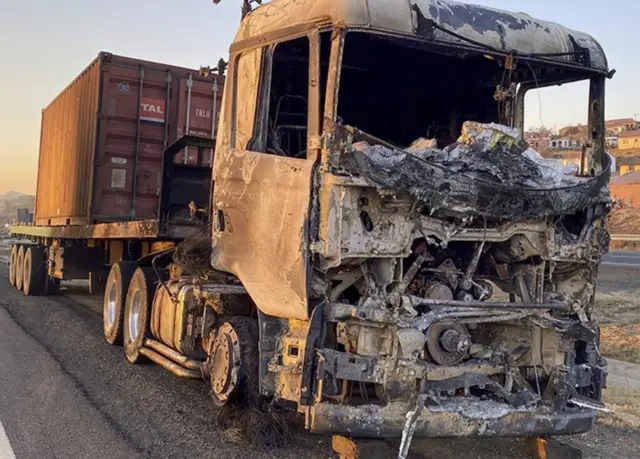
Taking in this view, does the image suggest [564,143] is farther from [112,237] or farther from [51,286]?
[51,286]

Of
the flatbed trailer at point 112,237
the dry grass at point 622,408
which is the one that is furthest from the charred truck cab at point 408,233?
the flatbed trailer at point 112,237

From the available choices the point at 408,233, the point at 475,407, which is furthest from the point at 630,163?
the point at 408,233

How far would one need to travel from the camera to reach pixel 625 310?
12.3 meters

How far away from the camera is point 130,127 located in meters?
10.3

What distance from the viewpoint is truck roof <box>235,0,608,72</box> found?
444 centimetres

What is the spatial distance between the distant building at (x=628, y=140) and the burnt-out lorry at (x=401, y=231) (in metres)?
73.7

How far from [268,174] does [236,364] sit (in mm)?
1442

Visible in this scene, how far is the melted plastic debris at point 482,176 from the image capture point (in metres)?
4.26

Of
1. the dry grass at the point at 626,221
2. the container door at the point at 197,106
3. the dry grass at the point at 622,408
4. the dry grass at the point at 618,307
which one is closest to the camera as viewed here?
the dry grass at the point at 622,408

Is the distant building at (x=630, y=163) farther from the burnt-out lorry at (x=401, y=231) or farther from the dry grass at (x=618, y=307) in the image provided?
the burnt-out lorry at (x=401, y=231)

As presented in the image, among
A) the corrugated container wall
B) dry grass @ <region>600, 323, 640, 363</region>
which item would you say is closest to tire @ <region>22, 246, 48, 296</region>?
the corrugated container wall

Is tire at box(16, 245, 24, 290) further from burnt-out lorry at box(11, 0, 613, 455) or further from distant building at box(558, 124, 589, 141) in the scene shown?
distant building at box(558, 124, 589, 141)

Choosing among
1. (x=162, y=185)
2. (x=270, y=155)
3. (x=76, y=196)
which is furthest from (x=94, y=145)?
(x=270, y=155)

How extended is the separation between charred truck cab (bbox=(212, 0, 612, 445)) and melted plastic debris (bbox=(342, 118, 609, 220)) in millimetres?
14
